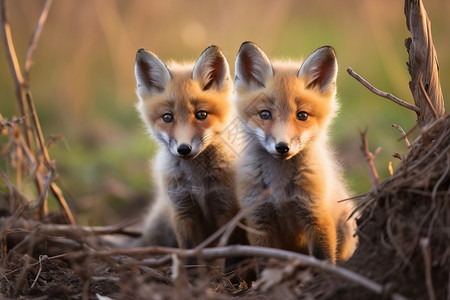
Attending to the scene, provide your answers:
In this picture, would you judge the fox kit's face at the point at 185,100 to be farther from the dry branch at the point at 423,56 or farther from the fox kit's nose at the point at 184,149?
the dry branch at the point at 423,56

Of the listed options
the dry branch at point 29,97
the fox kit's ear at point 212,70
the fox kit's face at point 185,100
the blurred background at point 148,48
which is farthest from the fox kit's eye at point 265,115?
the blurred background at point 148,48

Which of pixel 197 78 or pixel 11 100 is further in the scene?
pixel 11 100

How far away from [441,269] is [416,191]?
377 millimetres

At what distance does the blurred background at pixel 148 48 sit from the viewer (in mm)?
7461

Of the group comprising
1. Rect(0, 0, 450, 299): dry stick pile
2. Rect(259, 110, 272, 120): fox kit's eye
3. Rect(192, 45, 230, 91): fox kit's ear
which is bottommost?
Rect(0, 0, 450, 299): dry stick pile

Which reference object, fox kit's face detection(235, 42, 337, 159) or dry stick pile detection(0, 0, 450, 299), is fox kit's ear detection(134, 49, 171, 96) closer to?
fox kit's face detection(235, 42, 337, 159)

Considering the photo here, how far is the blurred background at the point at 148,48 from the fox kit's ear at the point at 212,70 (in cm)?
322

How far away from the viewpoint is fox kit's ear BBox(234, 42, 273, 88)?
321 centimetres

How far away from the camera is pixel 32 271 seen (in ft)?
9.57

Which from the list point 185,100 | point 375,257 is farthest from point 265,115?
point 375,257

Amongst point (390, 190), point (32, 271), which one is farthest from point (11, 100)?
point (390, 190)

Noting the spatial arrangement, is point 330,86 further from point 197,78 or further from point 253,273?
point 253,273

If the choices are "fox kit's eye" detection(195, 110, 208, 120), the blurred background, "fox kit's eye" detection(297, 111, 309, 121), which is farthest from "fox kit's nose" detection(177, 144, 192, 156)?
the blurred background

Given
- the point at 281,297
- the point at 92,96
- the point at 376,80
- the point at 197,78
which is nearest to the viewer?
the point at 281,297
